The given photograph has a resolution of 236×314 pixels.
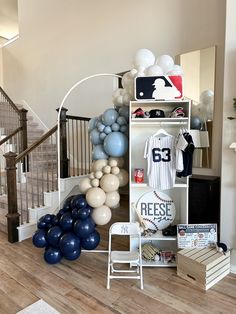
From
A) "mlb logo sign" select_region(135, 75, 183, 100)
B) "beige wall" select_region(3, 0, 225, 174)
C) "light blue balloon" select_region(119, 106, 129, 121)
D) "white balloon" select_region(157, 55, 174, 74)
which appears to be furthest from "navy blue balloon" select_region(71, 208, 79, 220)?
"beige wall" select_region(3, 0, 225, 174)

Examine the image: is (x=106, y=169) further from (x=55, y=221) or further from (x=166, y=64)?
(x=166, y=64)

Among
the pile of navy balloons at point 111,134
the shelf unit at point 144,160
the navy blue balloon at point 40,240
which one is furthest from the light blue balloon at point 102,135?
the navy blue balloon at point 40,240

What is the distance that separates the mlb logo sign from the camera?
2.47 m

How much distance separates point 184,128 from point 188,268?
1463 mm

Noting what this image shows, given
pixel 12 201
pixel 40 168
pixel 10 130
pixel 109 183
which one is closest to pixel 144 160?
pixel 109 183

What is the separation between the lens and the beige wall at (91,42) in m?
3.62

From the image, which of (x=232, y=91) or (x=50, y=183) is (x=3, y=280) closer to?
(x=50, y=183)

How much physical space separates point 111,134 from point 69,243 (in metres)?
1.29

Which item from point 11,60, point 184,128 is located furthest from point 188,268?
point 11,60

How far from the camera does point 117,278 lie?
8.07 feet

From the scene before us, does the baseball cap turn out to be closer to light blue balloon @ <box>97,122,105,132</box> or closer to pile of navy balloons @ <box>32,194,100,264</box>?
light blue balloon @ <box>97,122,105,132</box>

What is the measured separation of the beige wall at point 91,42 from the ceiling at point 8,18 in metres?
0.78

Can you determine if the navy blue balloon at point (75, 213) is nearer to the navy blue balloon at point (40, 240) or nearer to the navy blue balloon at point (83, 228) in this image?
the navy blue balloon at point (83, 228)

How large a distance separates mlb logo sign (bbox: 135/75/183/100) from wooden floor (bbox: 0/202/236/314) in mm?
1877
